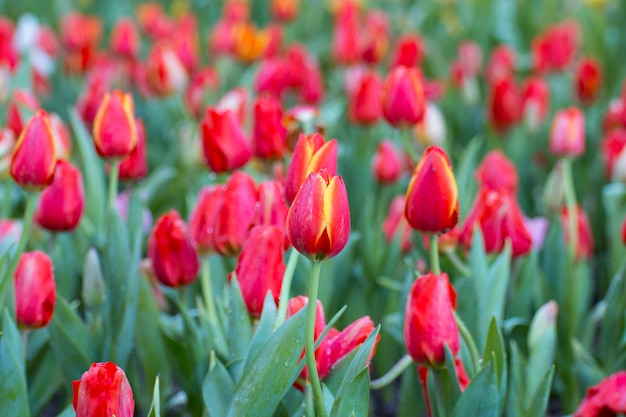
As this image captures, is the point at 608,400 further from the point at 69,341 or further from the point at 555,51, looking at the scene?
the point at 555,51

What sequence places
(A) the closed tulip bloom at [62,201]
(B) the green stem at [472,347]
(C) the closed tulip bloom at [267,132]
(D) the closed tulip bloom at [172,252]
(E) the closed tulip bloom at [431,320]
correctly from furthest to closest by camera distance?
(C) the closed tulip bloom at [267,132], (A) the closed tulip bloom at [62,201], (D) the closed tulip bloom at [172,252], (B) the green stem at [472,347], (E) the closed tulip bloom at [431,320]

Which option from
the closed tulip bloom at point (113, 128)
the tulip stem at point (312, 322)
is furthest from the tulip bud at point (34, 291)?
the tulip stem at point (312, 322)

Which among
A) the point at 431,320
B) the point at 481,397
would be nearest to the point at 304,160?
the point at 431,320

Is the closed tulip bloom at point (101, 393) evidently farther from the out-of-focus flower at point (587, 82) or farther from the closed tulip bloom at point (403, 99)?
the out-of-focus flower at point (587, 82)

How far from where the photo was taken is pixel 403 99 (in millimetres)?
1650

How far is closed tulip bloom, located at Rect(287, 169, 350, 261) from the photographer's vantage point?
1001mm

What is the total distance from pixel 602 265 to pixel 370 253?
0.72 m

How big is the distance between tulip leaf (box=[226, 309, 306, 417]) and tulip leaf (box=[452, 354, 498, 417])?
0.21 m

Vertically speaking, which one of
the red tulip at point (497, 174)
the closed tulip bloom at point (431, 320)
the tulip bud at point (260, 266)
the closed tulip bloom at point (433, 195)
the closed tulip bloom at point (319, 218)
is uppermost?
the closed tulip bloom at point (319, 218)

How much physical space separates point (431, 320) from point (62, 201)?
641 mm

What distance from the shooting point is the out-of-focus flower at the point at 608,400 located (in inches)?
46.9

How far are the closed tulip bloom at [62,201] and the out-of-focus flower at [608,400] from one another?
80 centimetres

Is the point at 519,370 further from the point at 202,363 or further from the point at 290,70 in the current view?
the point at 290,70

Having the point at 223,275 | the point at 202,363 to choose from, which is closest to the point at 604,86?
the point at 223,275
